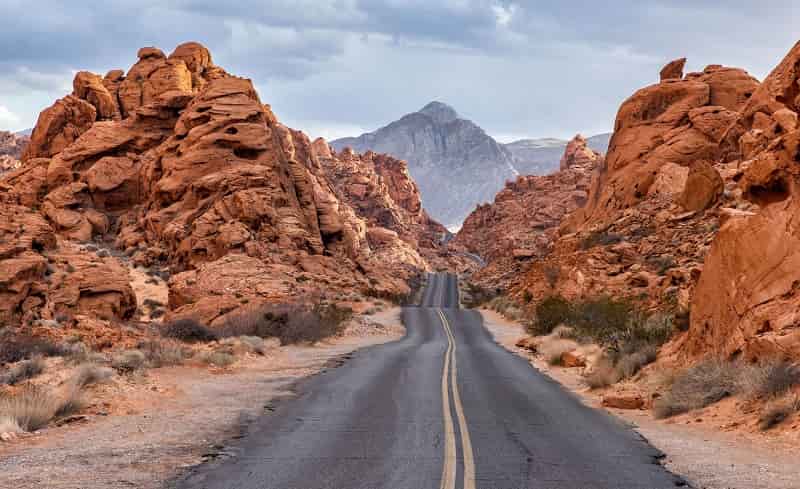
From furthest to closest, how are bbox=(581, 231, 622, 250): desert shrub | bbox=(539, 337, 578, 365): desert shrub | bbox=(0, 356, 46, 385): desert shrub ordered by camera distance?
bbox=(581, 231, 622, 250): desert shrub → bbox=(539, 337, 578, 365): desert shrub → bbox=(0, 356, 46, 385): desert shrub

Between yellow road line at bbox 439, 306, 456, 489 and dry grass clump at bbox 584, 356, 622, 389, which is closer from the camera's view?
yellow road line at bbox 439, 306, 456, 489

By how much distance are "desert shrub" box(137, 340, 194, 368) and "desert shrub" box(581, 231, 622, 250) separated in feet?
89.1

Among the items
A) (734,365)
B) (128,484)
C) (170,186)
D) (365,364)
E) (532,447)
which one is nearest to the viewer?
(128,484)

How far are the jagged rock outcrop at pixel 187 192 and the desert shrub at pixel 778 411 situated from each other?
25058mm

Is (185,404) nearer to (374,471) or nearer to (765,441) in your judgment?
(374,471)

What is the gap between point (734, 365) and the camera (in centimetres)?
1309

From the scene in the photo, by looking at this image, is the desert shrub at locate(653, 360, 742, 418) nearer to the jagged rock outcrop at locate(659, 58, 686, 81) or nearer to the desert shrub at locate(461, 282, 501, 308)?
the jagged rock outcrop at locate(659, 58, 686, 81)

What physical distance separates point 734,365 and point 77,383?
39.7 feet

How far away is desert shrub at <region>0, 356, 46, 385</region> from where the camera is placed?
45.1 feet

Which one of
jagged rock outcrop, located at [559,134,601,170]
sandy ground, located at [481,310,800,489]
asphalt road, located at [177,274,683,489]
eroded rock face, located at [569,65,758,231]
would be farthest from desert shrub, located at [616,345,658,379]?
jagged rock outcrop, located at [559,134,601,170]

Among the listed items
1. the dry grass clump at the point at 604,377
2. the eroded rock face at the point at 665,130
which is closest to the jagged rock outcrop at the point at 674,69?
the eroded rock face at the point at 665,130

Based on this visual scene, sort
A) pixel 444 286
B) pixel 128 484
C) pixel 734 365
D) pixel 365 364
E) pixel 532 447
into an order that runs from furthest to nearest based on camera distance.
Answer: pixel 444 286 < pixel 365 364 < pixel 734 365 < pixel 532 447 < pixel 128 484

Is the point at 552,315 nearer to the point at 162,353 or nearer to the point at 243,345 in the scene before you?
the point at 243,345

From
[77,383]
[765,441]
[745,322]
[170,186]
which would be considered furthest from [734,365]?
[170,186]
